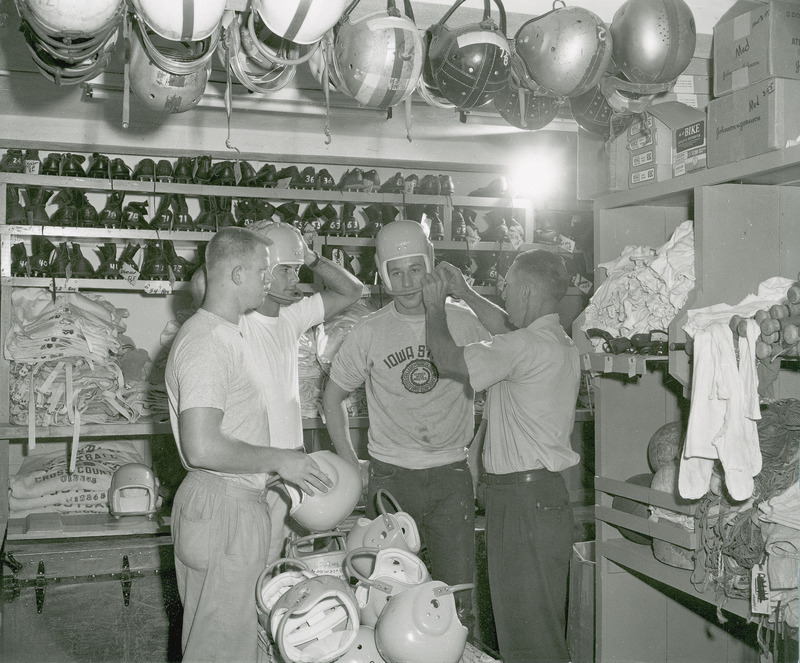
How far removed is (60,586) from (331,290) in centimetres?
323

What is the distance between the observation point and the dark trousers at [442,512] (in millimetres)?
3922

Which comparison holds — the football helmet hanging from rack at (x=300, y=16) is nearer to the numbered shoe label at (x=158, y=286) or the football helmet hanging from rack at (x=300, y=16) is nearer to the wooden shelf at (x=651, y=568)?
the wooden shelf at (x=651, y=568)

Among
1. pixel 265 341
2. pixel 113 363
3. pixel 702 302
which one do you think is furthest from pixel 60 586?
pixel 702 302

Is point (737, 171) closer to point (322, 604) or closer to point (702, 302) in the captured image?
point (702, 302)

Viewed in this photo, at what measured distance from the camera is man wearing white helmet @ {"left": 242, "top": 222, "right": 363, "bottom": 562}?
3.76 metres

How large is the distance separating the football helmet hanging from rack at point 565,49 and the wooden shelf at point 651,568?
7.12 ft

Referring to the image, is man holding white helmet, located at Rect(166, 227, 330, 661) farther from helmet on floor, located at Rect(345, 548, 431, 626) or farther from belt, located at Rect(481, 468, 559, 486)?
belt, located at Rect(481, 468, 559, 486)

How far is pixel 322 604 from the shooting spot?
2625 mm

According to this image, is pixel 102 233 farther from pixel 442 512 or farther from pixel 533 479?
pixel 533 479

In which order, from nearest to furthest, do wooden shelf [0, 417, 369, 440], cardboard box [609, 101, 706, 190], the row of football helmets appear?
the row of football helmets, cardboard box [609, 101, 706, 190], wooden shelf [0, 417, 369, 440]

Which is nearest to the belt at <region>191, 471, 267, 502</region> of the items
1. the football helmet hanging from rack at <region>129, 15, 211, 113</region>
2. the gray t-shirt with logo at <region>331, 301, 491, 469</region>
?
the gray t-shirt with logo at <region>331, 301, 491, 469</region>

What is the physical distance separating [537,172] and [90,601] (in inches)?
216

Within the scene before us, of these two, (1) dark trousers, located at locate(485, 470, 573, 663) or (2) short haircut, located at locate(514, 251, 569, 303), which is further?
(2) short haircut, located at locate(514, 251, 569, 303)

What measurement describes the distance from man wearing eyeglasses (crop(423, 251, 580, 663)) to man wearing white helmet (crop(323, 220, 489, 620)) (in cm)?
18
